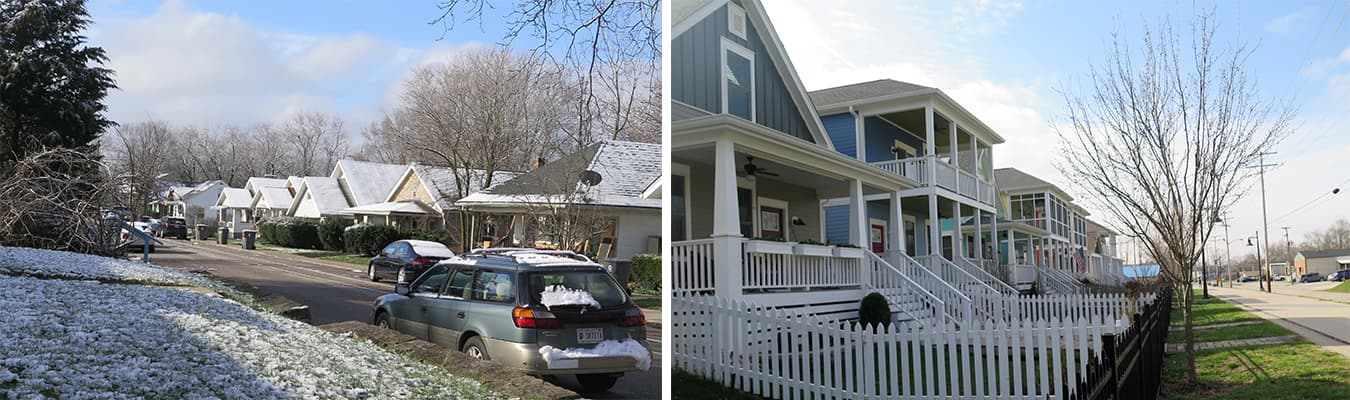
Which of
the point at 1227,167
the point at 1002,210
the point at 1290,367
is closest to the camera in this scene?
the point at 1290,367

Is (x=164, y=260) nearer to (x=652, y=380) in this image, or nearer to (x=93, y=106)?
(x=93, y=106)

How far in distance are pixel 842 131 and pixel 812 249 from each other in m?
3.11

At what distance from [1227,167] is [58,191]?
6.27m

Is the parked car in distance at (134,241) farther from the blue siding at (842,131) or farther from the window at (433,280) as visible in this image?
the blue siding at (842,131)

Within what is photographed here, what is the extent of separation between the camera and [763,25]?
4.25 m

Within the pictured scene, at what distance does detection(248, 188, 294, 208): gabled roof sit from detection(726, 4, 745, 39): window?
226 centimetres

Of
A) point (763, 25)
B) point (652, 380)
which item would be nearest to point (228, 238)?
point (652, 380)

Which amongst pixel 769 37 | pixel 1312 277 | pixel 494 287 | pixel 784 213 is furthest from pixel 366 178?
pixel 1312 277

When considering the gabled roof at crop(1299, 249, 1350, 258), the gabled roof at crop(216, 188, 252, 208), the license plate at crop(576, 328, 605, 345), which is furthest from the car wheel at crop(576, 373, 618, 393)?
the gabled roof at crop(1299, 249, 1350, 258)

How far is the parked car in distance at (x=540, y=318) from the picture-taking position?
3.00 meters

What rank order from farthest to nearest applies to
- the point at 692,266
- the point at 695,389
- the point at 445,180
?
the point at 445,180 → the point at 692,266 → the point at 695,389

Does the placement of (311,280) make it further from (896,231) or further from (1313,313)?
(1313,313)

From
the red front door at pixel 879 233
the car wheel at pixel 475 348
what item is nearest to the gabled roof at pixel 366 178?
the car wheel at pixel 475 348

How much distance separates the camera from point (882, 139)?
7.98 m
